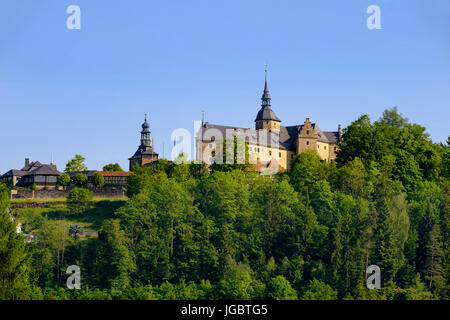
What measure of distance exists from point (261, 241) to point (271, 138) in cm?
4108

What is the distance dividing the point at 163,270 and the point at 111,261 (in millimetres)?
4870

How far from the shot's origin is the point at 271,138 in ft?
347

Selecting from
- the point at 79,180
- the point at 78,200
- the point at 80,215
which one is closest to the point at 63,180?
the point at 79,180

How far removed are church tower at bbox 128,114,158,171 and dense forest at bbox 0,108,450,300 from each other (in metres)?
31.1

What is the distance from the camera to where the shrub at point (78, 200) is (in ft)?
268

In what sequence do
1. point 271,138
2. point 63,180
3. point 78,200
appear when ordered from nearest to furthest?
point 78,200 → point 63,180 → point 271,138

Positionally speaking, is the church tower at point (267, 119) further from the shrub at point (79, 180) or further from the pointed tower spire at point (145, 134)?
the shrub at point (79, 180)

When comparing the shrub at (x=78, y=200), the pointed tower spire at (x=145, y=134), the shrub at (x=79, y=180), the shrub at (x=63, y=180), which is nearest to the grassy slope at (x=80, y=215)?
the shrub at (x=78, y=200)

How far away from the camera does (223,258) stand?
6394cm

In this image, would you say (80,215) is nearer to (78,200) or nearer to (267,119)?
(78,200)

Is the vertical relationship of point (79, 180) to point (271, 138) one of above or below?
below

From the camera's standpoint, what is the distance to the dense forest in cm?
5853
